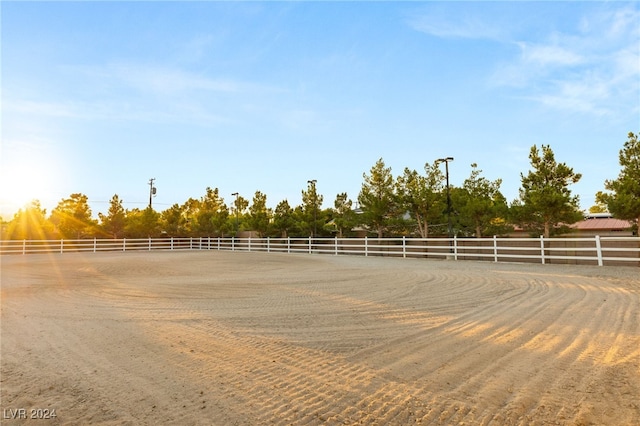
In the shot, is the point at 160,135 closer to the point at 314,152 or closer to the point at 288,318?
the point at 314,152

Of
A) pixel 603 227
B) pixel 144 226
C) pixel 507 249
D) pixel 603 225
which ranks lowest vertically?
pixel 507 249

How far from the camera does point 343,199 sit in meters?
35.1

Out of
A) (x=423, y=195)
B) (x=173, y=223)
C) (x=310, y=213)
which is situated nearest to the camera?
(x=423, y=195)

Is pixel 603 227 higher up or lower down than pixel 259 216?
lower down

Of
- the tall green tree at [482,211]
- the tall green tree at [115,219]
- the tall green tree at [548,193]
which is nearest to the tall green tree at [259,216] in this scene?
the tall green tree at [115,219]

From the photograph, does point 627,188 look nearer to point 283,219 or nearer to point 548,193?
point 548,193

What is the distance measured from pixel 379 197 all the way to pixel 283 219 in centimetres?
1100

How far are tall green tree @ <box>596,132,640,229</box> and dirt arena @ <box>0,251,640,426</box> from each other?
15518 millimetres

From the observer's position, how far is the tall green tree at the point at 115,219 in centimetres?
3678

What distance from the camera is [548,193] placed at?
20.9 m

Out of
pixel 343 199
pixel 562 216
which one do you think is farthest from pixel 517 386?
pixel 343 199

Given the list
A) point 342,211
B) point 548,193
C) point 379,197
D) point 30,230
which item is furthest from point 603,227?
point 30,230

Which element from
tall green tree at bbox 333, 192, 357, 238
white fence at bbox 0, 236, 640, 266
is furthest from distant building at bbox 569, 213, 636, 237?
tall green tree at bbox 333, 192, 357, 238

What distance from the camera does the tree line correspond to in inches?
823
